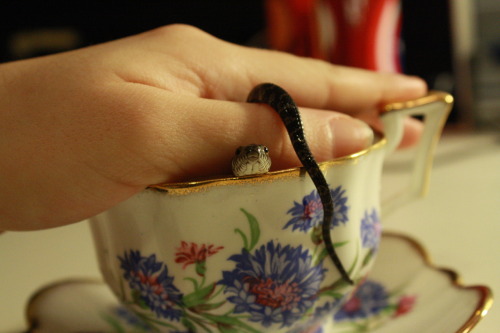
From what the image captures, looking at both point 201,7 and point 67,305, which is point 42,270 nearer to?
point 67,305

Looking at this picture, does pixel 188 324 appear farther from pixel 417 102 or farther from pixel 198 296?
pixel 417 102

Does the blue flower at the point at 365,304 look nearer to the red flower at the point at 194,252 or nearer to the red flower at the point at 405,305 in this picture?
the red flower at the point at 405,305

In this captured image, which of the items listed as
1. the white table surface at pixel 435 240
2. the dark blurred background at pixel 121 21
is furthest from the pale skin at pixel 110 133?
the dark blurred background at pixel 121 21

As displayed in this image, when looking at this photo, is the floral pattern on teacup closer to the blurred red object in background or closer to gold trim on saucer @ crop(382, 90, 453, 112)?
gold trim on saucer @ crop(382, 90, 453, 112)

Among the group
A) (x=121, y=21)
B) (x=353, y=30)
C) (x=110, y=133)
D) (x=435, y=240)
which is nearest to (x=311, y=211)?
(x=110, y=133)

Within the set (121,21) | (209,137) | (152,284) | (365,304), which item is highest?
(121,21)

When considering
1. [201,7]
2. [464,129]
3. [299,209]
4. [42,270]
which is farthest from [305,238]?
[201,7]
